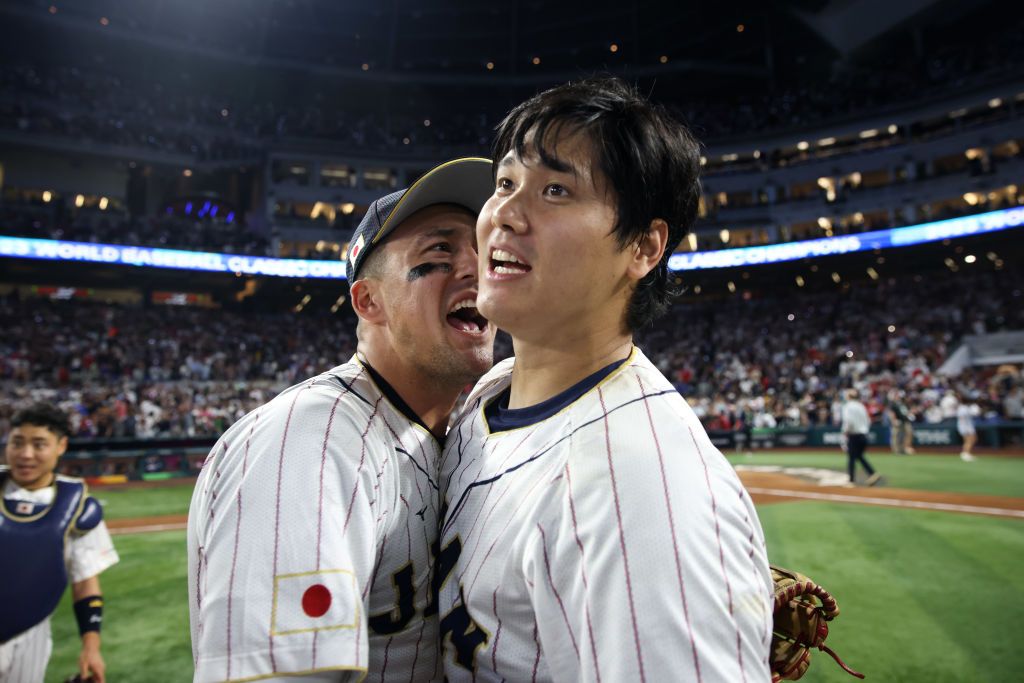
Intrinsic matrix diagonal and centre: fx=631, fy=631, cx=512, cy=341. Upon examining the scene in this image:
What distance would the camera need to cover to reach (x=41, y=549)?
4.12m

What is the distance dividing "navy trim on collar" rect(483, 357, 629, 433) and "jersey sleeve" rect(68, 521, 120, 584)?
3.82 metres

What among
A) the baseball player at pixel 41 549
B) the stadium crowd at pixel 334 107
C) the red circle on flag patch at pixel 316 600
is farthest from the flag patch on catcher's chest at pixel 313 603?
the stadium crowd at pixel 334 107

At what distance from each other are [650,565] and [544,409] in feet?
2.25

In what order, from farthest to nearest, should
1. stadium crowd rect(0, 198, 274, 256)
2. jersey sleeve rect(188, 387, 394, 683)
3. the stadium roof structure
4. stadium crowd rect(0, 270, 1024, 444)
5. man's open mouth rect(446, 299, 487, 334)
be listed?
the stadium roof structure → stadium crowd rect(0, 198, 274, 256) → stadium crowd rect(0, 270, 1024, 444) → man's open mouth rect(446, 299, 487, 334) → jersey sleeve rect(188, 387, 394, 683)

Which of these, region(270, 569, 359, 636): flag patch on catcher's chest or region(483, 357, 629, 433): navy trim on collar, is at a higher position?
region(483, 357, 629, 433): navy trim on collar

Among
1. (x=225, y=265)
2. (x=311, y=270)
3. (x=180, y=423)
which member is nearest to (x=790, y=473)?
(x=180, y=423)

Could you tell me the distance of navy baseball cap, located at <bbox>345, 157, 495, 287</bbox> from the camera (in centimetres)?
226

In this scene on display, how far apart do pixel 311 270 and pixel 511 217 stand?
103ft

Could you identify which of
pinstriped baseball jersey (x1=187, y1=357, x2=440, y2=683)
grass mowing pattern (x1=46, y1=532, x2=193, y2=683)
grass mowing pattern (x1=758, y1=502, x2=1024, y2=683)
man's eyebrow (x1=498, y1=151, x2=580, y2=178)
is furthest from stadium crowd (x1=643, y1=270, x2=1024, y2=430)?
man's eyebrow (x1=498, y1=151, x2=580, y2=178)

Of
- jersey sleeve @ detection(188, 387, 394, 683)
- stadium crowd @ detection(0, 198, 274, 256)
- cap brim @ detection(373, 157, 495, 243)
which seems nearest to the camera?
jersey sleeve @ detection(188, 387, 394, 683)

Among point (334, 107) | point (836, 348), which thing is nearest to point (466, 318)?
point (836, 348)

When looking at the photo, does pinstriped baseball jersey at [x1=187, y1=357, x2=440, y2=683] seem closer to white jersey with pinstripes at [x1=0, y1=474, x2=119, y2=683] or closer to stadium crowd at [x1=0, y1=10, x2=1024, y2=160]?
white jersey with pinstripes at [x1=0, y1=474, x2=119, y2=683]

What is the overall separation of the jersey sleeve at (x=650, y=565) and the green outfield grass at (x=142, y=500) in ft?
43.3

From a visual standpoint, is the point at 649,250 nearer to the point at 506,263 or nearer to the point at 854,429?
the point at 506,263
